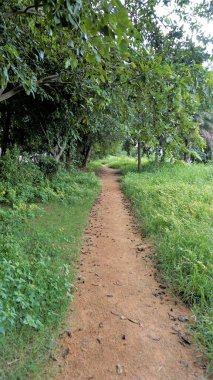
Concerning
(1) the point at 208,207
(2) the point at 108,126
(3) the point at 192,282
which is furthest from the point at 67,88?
(2) the point at 108,126

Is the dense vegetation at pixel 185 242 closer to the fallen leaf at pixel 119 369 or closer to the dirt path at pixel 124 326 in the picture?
the dirt path at pixel 124 326

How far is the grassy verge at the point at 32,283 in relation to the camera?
2455 millimetres

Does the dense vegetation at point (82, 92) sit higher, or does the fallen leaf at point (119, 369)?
the dense vegetation at point (82, 92)

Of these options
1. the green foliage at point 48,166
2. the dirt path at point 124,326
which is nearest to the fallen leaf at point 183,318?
the dirt path at point 124,326

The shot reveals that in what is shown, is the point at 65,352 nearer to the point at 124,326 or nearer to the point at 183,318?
the point at 124,326

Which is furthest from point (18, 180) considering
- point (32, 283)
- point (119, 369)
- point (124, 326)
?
point (119, 369)

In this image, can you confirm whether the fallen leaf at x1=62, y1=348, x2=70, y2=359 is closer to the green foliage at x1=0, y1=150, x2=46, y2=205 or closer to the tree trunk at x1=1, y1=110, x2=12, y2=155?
the green foliage at x1=0, y1=150, x2=46, y2=205

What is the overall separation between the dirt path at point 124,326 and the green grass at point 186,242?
200 mm

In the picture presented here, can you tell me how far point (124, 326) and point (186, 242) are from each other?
2.11m

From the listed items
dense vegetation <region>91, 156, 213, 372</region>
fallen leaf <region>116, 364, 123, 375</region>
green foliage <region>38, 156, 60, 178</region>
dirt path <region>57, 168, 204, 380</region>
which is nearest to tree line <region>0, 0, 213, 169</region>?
dense vegetation <region>91, 156, 213, 372</region>

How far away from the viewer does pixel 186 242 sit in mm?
4699

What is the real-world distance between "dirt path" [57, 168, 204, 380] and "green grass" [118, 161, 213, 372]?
0.20 m

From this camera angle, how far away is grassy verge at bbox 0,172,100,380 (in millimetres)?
2455

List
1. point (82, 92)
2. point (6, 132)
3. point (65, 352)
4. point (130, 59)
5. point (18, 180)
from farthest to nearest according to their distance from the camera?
point (6, 132)
point (18, 180)
point (82, 92)
point (130, 59)
point (65, 352)
